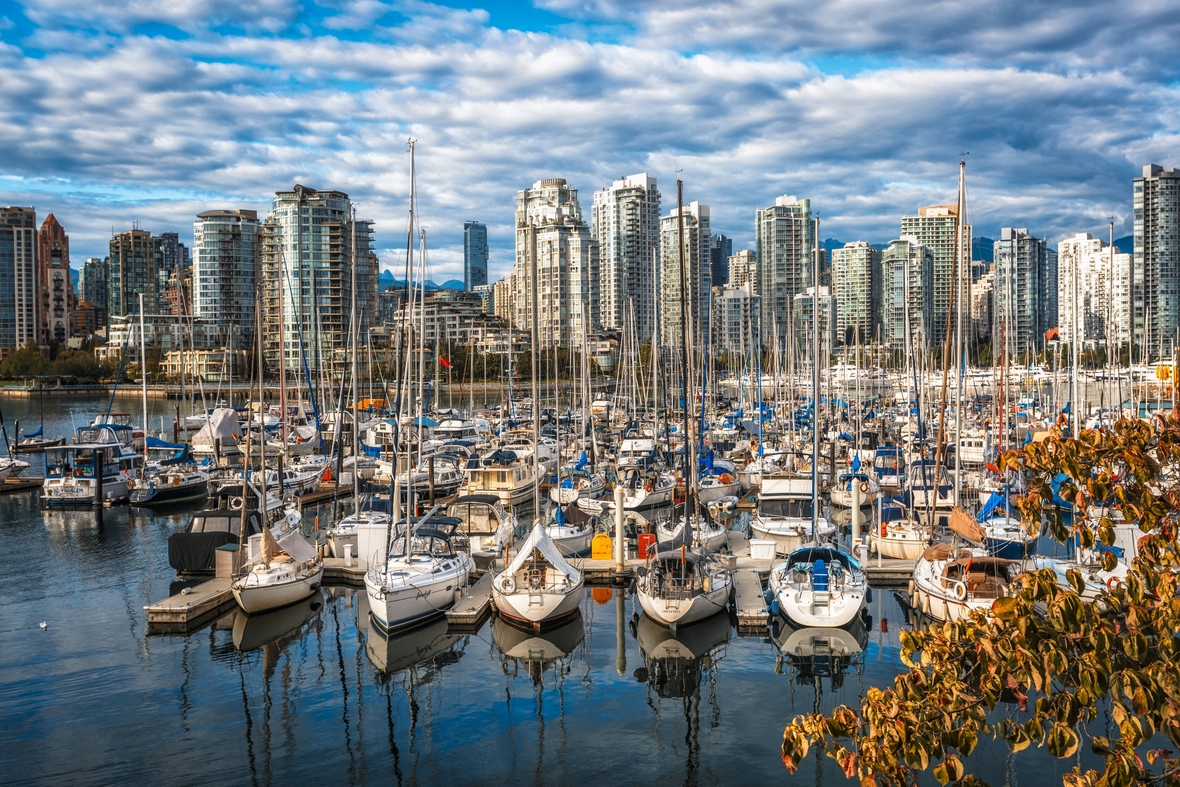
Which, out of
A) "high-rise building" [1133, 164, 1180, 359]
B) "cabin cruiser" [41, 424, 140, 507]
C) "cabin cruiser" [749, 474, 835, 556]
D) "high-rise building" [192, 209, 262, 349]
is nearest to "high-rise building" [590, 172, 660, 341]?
"high-rise building" [192, 209, 262, 349]

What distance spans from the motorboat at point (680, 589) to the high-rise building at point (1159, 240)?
138m

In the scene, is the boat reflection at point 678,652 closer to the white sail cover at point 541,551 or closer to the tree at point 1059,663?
the white sail cover at point 541,551

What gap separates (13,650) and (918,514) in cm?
2979

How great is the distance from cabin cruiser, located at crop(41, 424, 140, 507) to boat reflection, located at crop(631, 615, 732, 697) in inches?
1269

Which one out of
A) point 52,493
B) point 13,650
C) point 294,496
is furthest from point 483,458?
point 13,650

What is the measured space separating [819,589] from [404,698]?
10947mm

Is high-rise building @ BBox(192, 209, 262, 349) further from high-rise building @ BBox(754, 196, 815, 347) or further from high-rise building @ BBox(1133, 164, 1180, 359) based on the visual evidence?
high-rise building @ BBox(1133, 164, 1180, 359)

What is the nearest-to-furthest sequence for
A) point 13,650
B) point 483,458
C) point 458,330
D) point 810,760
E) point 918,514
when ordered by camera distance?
point 810,760 < point 13,650 < point 918,514 < point 483,458 < point 458,330

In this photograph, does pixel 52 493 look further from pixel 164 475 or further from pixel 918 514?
pixel 918 514

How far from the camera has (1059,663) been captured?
5.97 m

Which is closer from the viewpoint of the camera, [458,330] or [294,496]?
[294,496]

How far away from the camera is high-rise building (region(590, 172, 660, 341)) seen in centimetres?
18450

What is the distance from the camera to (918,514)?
35531mm

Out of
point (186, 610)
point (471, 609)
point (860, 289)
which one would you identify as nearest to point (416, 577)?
point (471, 609)
